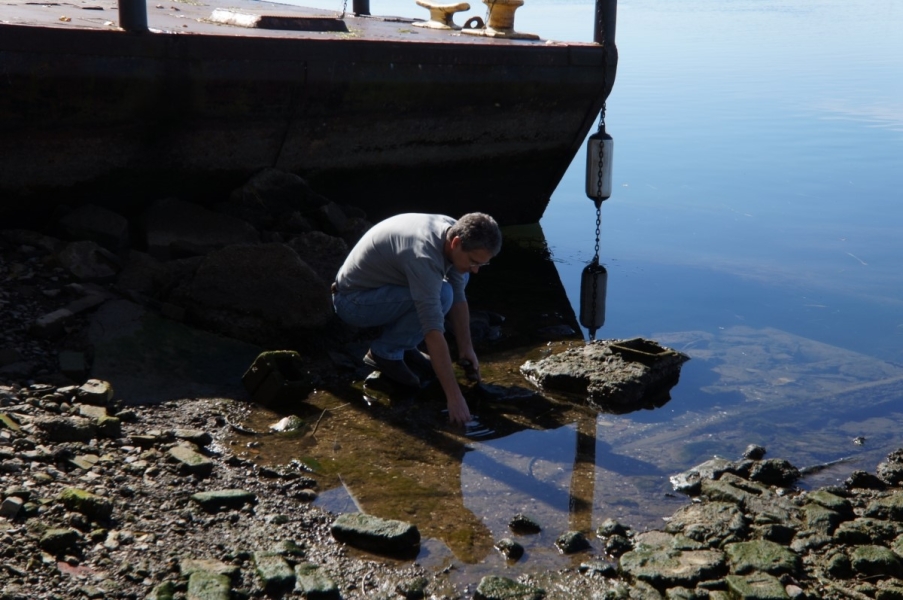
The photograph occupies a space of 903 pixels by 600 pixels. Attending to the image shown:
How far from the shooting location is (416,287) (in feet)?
16.2

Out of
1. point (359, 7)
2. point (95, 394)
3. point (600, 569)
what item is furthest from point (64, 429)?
point (359, 7)

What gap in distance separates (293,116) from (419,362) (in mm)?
2687

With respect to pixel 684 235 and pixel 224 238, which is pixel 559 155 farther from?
pixel 224 238

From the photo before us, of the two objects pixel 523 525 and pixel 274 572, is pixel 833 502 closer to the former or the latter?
pixel 523 525

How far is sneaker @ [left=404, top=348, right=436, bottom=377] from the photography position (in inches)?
229

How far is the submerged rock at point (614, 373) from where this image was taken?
18.4 ft

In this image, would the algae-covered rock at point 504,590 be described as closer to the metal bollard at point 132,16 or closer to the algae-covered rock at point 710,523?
the algae-covered rock at point 710,523

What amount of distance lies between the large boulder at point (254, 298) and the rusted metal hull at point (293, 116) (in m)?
1.48

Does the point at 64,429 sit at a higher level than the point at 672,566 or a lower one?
higher

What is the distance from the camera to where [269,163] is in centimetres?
767

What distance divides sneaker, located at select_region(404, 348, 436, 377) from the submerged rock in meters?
0.61

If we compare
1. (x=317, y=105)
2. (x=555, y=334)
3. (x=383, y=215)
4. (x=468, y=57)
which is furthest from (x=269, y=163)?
(x=555, y=334)

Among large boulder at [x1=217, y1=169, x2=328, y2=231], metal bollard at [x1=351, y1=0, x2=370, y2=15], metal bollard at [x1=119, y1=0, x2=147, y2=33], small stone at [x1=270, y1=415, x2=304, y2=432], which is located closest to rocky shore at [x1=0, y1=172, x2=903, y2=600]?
small stone at [x1=270, y1=415, x2=304, y2=432]

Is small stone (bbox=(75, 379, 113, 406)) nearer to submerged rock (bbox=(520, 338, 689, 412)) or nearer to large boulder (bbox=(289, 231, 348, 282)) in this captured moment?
large boulder (bbox=(289, 231, 348, 282))
